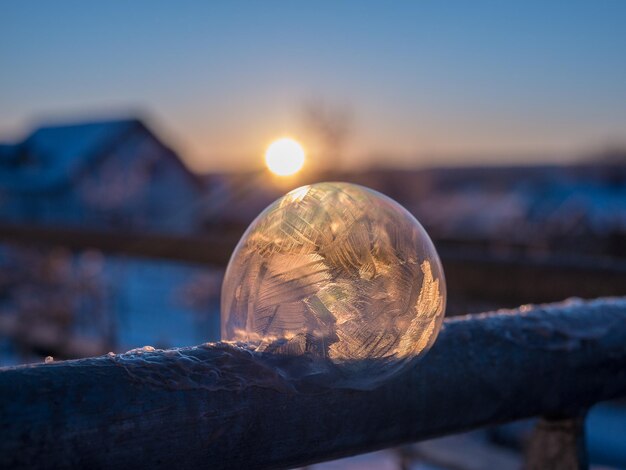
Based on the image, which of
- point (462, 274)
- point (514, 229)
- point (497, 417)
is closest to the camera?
point (497, 417)

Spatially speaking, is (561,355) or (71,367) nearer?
(71,367)

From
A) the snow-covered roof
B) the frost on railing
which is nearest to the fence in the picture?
the frost on railing

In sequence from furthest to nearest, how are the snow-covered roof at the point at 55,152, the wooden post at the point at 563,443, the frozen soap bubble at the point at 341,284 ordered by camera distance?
1. the snow-covered roof at the point at 55,152
2. the wooden post at the point at 563,443
3. the frozen soap bubble at the point at 341,284

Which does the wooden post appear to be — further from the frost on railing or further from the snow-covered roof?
the snow-covered roof

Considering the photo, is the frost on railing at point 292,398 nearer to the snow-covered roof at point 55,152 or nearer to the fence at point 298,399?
the fence at point 298,399

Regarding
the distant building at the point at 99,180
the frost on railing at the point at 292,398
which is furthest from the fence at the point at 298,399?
the distant building at the point at 99,180

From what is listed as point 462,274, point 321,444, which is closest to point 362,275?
point 321,444

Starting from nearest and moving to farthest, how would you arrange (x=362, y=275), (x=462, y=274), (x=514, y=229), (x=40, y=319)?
(x=362, y=275) < (x=462, y=274) < (x=40, y=319) < (x=514, y=229)

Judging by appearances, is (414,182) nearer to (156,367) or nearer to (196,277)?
(196,277)
